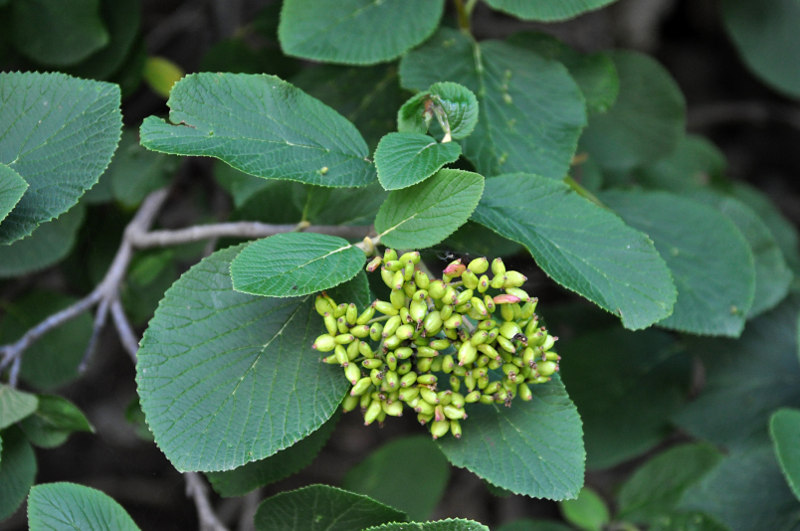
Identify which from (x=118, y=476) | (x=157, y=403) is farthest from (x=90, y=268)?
(x=157, y=403)

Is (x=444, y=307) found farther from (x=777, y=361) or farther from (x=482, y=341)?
(x=777, y=361)

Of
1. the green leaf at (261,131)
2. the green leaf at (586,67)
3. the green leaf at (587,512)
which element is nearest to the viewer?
the green leaf at (261,131)

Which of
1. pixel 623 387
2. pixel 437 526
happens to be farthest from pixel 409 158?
pixel 623 387

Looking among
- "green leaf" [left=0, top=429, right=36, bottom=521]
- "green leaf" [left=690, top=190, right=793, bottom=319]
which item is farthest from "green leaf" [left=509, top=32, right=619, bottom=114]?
"green leaf" [left=0, top=429, right=36, bottom=521]

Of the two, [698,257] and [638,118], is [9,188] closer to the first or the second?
[698,257]

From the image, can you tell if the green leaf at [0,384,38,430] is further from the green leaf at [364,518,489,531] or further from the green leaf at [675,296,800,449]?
the green leaf at [675,296,800,449]

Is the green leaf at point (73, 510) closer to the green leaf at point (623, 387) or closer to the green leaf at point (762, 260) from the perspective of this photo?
the green leaf at point (623, 387)

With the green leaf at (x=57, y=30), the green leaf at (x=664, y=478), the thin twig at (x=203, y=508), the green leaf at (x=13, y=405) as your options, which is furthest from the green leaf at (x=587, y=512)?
the green leaf at (x=57, y=30)
